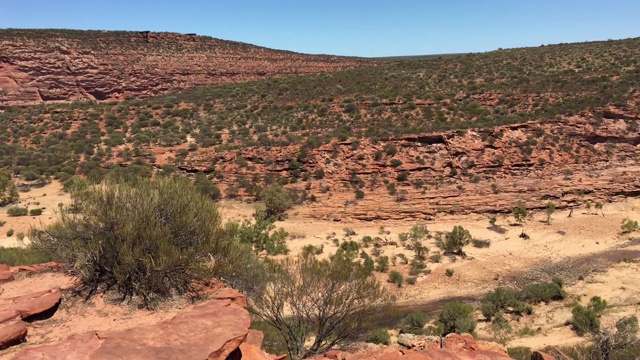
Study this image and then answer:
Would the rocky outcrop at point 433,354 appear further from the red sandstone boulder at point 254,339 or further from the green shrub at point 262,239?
the green shrub at point 262,239

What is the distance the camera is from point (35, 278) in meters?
6.77

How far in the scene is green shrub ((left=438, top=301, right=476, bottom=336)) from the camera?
1122 cm

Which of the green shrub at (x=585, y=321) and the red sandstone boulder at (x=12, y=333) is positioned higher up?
the red sandstone boulder at (x=12, y=333)

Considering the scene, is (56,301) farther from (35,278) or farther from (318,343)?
(318,343)

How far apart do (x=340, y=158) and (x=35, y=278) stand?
1883cm

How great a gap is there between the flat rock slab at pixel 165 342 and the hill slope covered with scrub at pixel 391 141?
14.8 m

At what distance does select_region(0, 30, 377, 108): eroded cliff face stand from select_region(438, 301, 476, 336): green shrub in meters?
48.3

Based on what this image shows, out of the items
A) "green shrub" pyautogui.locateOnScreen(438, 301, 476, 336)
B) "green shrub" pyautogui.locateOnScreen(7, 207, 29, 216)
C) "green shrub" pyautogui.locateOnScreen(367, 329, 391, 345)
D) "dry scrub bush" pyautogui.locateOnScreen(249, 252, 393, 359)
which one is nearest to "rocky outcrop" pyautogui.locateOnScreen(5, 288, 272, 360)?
"dry scrub bush" pyautogui.locateOnScreen(249, 252, 393, 359)

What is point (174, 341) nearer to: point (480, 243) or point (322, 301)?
point (322, 301)

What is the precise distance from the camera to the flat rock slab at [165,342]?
4492 mm

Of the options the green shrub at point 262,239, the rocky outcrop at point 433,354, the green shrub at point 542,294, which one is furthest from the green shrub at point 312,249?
the rocky outcrop at point 433,354

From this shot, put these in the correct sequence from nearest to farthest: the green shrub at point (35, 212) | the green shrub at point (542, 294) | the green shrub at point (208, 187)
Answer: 1. the green shrub at point (542, 294)
2. the green shrub at point (35, 212)
3. the green shrub at point (208, 187)

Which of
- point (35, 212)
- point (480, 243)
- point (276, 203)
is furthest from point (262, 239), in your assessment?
point (35, 212)

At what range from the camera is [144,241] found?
6738 millimetres
